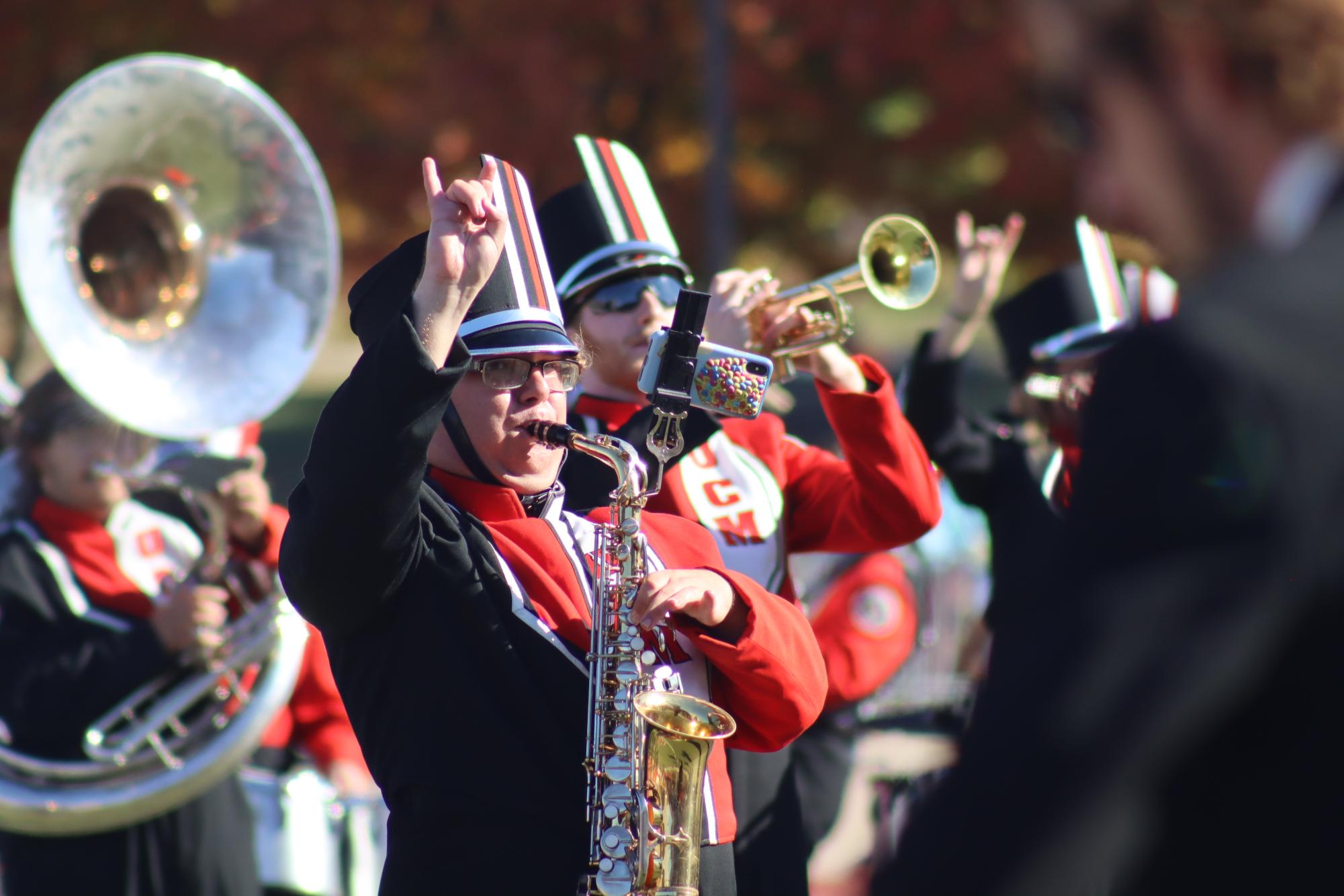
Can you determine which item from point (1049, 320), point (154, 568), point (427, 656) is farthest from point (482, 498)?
point (1049, 320)

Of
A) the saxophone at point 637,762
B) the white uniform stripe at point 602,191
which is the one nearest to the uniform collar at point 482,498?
the saxophone at point 637,762

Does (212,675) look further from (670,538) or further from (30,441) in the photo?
(670,538)

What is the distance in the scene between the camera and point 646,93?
35.2ft

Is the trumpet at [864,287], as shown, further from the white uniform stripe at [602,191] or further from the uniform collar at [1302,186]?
the uniform collar at [1302,186]

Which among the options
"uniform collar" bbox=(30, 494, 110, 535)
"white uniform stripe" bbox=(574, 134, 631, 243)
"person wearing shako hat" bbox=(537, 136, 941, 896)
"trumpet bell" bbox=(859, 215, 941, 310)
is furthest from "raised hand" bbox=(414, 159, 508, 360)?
"uniform collar" bbox=(30, 494, 110, 535)

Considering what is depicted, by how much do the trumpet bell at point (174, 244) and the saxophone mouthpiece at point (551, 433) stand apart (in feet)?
6.96

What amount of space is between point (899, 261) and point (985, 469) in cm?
66

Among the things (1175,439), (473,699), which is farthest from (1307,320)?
(473,699)

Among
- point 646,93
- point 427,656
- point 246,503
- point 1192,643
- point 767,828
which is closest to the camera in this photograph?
point 1192,643

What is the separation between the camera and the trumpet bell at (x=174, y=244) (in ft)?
15.2

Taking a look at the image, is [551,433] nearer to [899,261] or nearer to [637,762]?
[637,762]

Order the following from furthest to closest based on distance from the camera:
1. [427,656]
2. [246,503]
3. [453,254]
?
[246,503] → [427,656] → [453,254]

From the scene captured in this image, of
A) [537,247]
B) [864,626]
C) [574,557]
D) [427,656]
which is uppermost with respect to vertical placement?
[537,247]

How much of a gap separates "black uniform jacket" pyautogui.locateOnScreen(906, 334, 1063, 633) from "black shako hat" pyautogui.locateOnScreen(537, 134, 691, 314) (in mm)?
757
